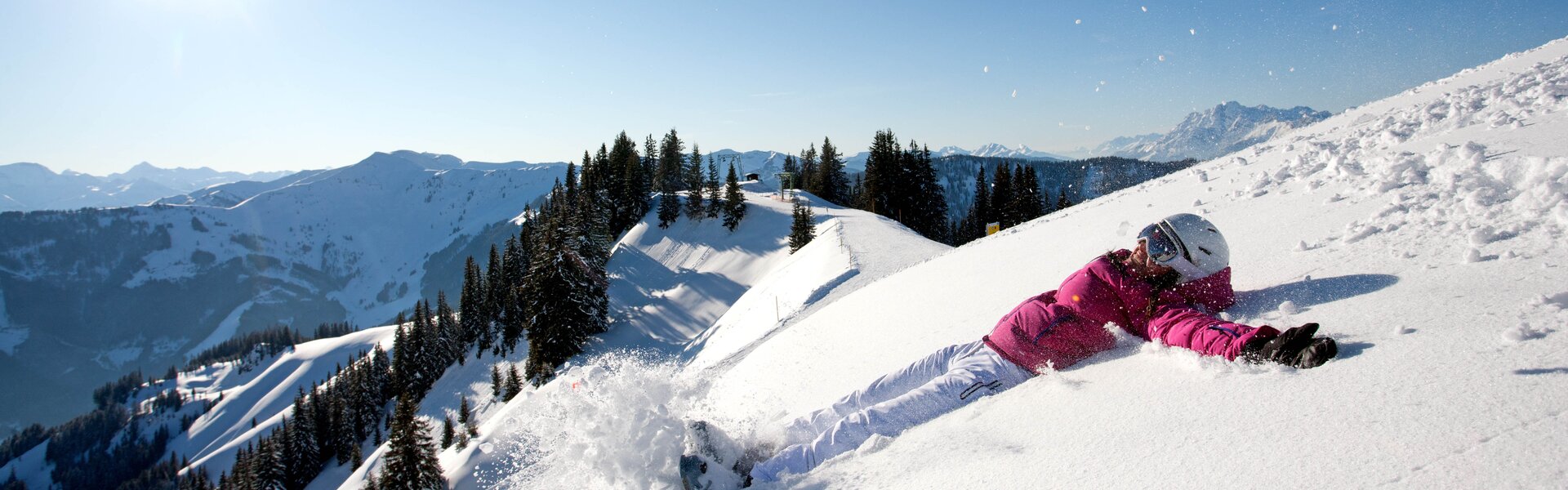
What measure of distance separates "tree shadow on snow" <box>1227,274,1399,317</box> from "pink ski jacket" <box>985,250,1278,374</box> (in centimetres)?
16

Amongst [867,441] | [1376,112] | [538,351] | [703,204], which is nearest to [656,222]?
[703,204]

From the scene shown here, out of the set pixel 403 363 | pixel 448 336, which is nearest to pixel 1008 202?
pixel 448 336

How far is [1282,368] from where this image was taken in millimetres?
3119

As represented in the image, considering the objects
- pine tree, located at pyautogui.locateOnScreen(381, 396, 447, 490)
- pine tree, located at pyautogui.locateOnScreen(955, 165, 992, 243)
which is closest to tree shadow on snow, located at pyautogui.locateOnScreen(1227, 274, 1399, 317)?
pine tree, located at pyautogui.locateOnScreen(381, 396, 447, 490)

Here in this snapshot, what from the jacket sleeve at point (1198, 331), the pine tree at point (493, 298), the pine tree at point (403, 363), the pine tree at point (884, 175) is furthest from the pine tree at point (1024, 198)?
the pine tree at point (403, 363)

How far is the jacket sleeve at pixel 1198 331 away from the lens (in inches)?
132

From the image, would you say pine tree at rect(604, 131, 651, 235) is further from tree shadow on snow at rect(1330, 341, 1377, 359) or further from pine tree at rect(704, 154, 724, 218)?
tree shadow on snow at rect(1330, 341, 1377, 359)

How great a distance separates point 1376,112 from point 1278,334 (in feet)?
43.6

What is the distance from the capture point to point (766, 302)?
23234 mm

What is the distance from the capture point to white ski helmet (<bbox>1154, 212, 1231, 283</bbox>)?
14.4 feet

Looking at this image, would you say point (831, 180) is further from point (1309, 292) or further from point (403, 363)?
point (1309, 292)

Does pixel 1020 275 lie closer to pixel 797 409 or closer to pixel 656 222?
pixel 797 409

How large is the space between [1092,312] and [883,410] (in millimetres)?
1674

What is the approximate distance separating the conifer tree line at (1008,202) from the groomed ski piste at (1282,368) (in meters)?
35.8
